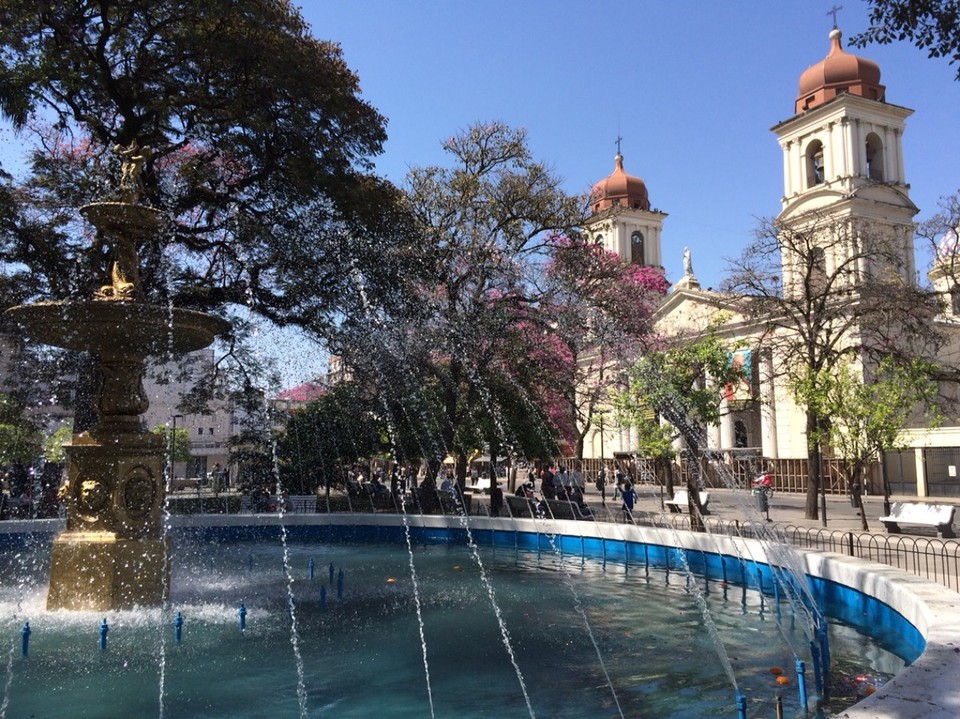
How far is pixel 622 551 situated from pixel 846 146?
3248 centimetres

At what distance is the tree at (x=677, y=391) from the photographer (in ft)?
58.9

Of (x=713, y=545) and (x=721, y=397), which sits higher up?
(x=721, y=397)

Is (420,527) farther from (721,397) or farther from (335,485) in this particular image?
(335,485)

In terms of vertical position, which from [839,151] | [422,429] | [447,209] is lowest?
[422,429]

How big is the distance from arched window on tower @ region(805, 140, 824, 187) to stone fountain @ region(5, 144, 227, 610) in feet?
129

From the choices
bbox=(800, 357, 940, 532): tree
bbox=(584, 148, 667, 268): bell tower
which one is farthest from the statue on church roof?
bbox=(800, 357, 940, 532): tree

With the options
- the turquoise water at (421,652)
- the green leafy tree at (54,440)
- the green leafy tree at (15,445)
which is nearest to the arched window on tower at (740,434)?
the green leafy tree at (54,440)

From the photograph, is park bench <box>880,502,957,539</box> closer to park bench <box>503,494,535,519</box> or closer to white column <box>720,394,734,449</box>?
park bench <box>503,494,535,519</box>

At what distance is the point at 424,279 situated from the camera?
20.1 metres

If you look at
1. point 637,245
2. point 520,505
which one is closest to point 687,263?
point 637,245

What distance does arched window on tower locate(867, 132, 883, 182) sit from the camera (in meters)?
40.8

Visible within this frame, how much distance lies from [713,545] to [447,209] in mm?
11910

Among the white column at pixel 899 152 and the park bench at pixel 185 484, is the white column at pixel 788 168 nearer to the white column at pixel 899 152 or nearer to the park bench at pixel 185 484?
the white column at pixel 899 152

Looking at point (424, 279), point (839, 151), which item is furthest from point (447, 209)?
point (839, 151)
